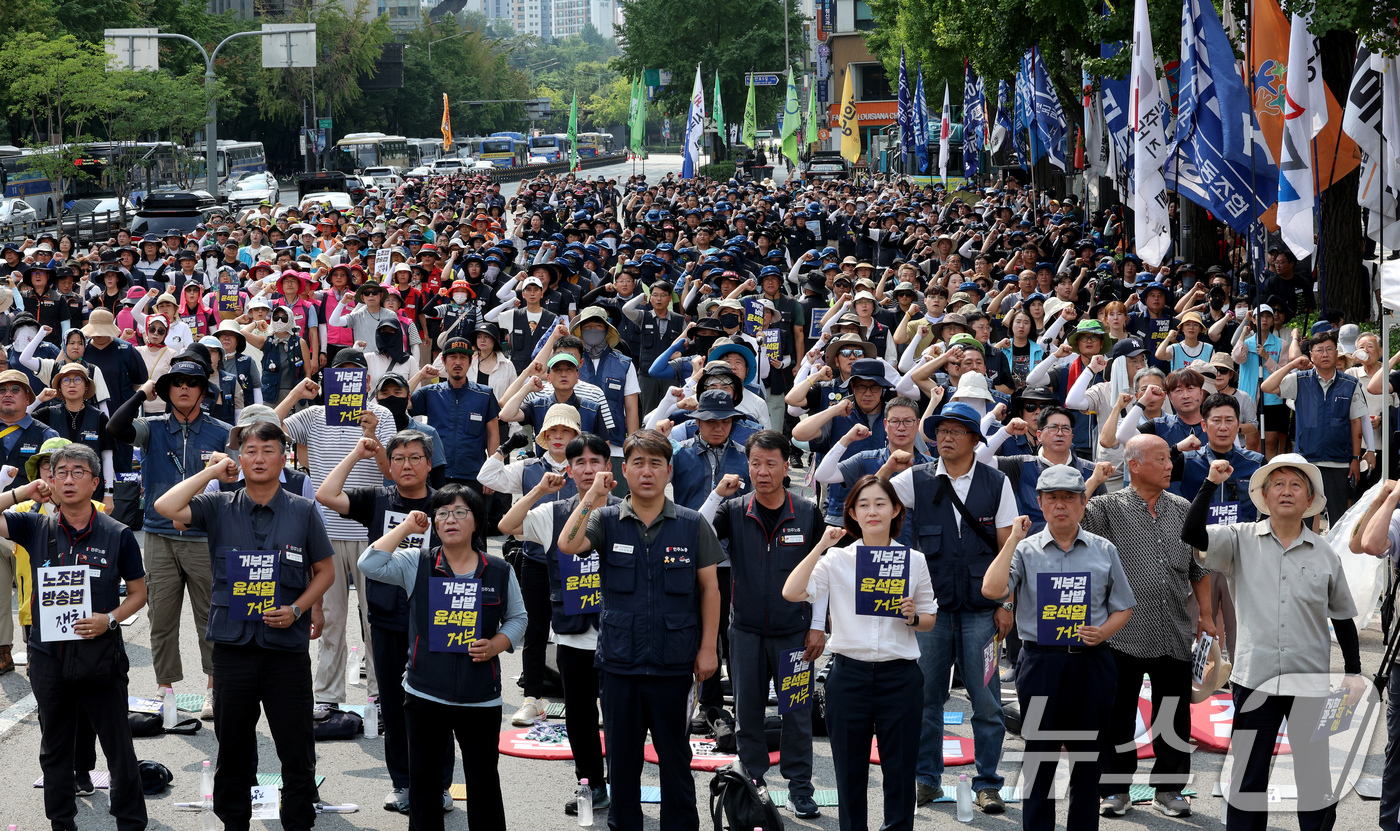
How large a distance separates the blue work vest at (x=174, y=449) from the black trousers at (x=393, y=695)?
2.42 meters

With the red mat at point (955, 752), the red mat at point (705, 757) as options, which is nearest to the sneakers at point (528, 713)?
the red mat at point (705, 757)

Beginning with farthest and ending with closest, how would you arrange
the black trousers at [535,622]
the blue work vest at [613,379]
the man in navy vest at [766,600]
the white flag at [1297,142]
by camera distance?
the white flag at [1297,142] → the blue work vest at [613,379] → the black trousers at [535,622] → the man in navy vest at [766,600]

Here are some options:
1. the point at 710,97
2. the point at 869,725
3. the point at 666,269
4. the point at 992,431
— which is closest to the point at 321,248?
the point at 666,269

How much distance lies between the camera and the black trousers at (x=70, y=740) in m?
6.89

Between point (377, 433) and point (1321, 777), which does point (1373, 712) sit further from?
point (377, 433)

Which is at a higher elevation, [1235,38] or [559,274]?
[1235,38]

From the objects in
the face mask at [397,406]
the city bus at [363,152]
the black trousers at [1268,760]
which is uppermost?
the city bus at [363,152]

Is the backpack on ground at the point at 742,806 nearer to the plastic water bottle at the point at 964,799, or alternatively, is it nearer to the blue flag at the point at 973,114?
the plastic water bottle at the point at 964,799

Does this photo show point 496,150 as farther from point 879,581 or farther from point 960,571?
point 879,581

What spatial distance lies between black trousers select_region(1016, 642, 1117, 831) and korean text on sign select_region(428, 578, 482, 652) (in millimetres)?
2402

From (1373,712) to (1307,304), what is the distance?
33.9ft

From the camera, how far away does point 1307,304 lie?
672 inches

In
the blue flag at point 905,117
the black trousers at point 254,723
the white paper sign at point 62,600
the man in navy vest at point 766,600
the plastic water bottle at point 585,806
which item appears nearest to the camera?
the black trousers at point 254,723

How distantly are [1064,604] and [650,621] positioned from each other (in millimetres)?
1775
